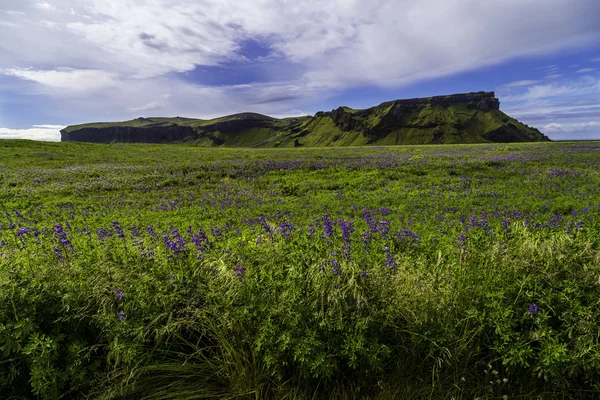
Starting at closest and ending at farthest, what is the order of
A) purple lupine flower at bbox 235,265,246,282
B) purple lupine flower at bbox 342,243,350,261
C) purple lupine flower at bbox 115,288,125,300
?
purple lupine flower at bbox 115,288,125,300
purple lupine flower at bbox 235,265,246,282
purple lupine flower at bbox 342,243,350,261

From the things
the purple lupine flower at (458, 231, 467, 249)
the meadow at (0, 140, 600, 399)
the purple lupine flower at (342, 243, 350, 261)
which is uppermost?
the purple lupine flower at (458, 231, 467, 249)

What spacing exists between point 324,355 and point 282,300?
2.86 feet

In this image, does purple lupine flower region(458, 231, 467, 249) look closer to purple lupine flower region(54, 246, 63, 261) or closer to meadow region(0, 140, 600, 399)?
meadow region(0, 140, 600, 399)

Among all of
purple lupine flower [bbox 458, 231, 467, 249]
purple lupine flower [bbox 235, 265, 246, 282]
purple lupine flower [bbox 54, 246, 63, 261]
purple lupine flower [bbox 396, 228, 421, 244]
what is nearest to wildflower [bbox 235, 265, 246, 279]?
purple lupine flower [bbox 235, 265, 246, 282]

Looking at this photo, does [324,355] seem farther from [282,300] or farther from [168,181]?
[168,181]

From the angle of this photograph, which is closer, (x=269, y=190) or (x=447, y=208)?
(x=447, y=208)

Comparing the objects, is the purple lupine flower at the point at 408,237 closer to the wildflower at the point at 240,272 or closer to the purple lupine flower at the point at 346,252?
the purple lupine flower at the point at 346,252

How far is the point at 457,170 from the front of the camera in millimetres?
20547

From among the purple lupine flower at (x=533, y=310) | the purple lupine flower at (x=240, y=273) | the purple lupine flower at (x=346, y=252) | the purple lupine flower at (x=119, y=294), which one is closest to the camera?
the purple lupine flower at (x=533, y=310)

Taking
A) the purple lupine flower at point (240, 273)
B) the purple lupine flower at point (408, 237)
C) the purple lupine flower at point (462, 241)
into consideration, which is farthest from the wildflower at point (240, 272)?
the purple lupine flower at point (462, 241)

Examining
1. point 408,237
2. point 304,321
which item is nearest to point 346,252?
point 304,321

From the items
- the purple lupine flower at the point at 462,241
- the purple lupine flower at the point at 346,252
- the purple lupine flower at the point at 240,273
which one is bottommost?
the purple lupine flower at the point at 240,273

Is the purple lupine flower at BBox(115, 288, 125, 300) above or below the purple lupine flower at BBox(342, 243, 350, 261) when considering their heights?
below

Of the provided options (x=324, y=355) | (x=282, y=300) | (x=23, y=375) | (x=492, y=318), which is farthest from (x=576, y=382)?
(x=23, y=375)
